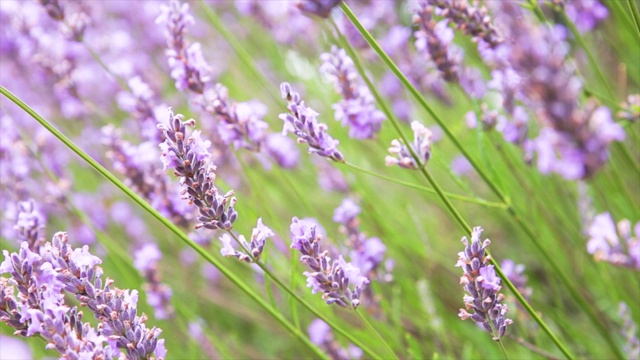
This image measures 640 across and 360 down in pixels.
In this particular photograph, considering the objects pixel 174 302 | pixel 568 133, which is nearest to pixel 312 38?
pixel 174 302

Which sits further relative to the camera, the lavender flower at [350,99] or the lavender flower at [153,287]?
the lavender flower at [153,287]

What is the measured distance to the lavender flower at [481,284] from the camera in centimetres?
116

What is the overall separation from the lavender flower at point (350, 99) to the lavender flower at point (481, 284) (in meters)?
0.54

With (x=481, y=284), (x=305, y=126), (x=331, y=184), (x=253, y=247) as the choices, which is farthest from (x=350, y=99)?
(x=331, y=184)

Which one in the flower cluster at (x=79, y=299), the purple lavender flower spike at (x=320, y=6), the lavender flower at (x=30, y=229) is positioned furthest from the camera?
the lavender flower at (x=30, y=229)

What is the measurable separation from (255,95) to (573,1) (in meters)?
1.83

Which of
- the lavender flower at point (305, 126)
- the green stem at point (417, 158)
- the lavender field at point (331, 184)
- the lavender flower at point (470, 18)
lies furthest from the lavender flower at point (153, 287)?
the lavender flower at point (470, 18)

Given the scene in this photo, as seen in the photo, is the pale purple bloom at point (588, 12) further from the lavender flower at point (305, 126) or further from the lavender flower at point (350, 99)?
the lavender flower at point (305, 126)

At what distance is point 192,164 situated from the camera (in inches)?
46.4

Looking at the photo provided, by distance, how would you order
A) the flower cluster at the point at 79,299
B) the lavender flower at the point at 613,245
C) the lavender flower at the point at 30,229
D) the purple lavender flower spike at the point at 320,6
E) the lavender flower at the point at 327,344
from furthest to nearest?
the lavender flower at the point at 327,344
the lavender flower at the point at 613,245
the lavender flower at the point at 30,229
the purple lavender flower spike at the point at 320,6
the flower cluster at the point at 79,299

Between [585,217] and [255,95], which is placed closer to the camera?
[585,217]

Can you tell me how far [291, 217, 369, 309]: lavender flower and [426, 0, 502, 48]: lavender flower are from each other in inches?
23.5

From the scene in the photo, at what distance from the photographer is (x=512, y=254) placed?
2504mm

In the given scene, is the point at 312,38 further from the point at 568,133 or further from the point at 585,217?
the point at 568,133
